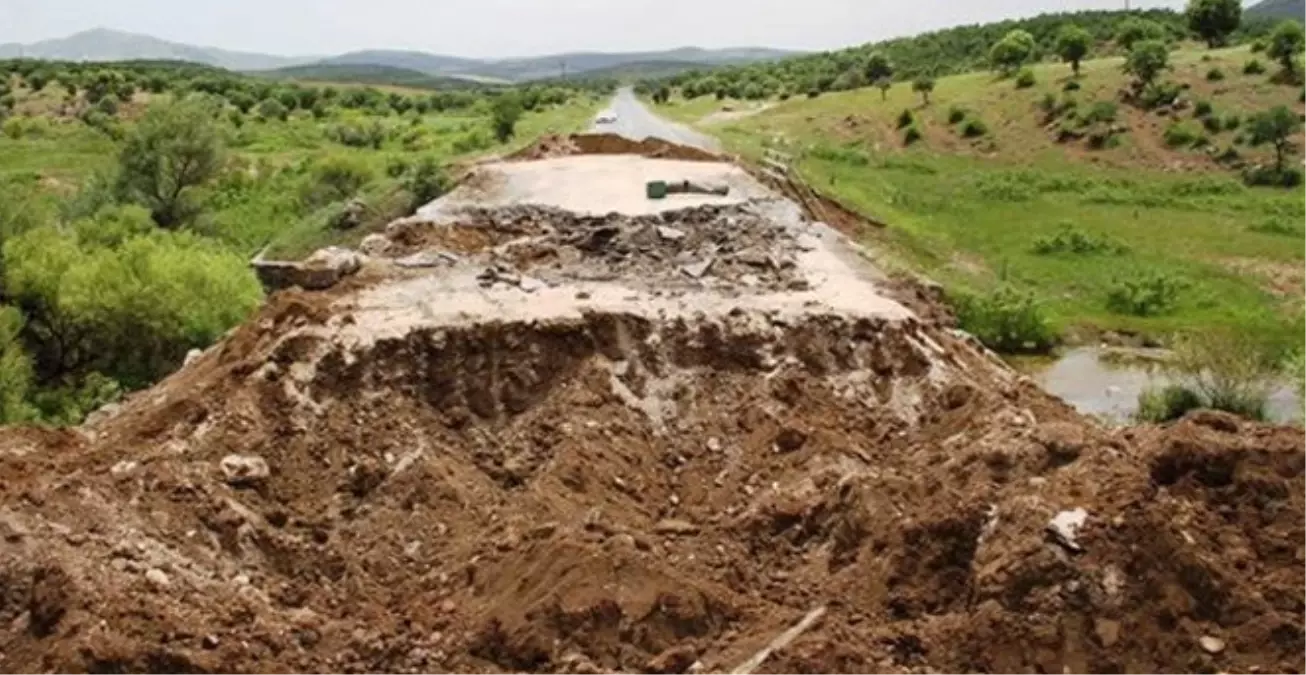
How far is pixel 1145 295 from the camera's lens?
3975cm

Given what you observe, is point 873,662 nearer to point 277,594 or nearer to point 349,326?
point 277,594

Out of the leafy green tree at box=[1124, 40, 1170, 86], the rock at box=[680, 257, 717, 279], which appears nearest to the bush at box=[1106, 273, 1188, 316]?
the rock at box=[680, 257, 717, 279]

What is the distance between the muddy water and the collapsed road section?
9.26 m

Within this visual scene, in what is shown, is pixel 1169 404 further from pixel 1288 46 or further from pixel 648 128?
pixel 648 128

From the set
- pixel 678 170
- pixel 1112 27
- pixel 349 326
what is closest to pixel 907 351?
pixel 349 326

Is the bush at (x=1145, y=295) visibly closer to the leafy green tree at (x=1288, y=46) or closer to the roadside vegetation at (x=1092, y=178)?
the roadside vegetation at (x=1092, y=178)

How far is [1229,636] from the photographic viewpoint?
44.5 feet

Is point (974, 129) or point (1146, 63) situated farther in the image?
point (974, 129)

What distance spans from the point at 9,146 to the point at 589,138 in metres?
40.4

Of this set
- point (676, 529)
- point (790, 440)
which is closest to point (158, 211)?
point (790, 440)

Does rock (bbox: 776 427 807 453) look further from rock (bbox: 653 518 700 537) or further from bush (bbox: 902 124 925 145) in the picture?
bush (bbox: 902 124 925 145)

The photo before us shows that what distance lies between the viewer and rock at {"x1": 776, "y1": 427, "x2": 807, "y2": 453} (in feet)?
63.3

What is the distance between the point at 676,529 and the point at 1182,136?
167 ft

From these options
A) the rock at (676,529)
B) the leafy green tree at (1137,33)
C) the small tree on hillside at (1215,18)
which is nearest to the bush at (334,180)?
the rock at (676,529)
